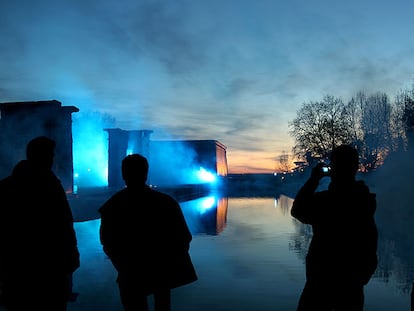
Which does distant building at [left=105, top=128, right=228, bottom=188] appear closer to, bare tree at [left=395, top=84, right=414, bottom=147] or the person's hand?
bare tree at [left=395, top=84, right=414, bottom=147]

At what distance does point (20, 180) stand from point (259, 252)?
7.63 metres

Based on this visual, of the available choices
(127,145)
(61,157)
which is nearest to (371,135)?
(127,145)

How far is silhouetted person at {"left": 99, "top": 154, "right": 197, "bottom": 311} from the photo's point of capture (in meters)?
3.06

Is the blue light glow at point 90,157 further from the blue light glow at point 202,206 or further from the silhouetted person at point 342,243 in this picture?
the silhouetted person at point 342,243

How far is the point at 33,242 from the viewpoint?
2945 millimetres

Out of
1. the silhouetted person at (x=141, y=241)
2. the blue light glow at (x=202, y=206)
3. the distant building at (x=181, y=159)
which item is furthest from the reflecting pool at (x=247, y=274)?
the distant building at (x=181, y=159)

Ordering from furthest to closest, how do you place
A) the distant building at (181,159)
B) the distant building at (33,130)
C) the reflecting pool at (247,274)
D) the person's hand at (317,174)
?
the distant building at (181,159) → the distant building at (33,130) → the reflecting pool at (247,274) → the person's hand at (317,174)

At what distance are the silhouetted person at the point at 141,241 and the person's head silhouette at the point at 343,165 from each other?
1132 mm

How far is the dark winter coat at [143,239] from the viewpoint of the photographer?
3.06 m

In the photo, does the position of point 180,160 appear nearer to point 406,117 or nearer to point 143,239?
point 406,117

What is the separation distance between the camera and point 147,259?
121 inches

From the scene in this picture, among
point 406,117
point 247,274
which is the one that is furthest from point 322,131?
point 247,274

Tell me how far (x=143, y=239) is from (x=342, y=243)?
1326mm

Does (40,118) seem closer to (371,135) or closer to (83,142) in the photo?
(83,142)
